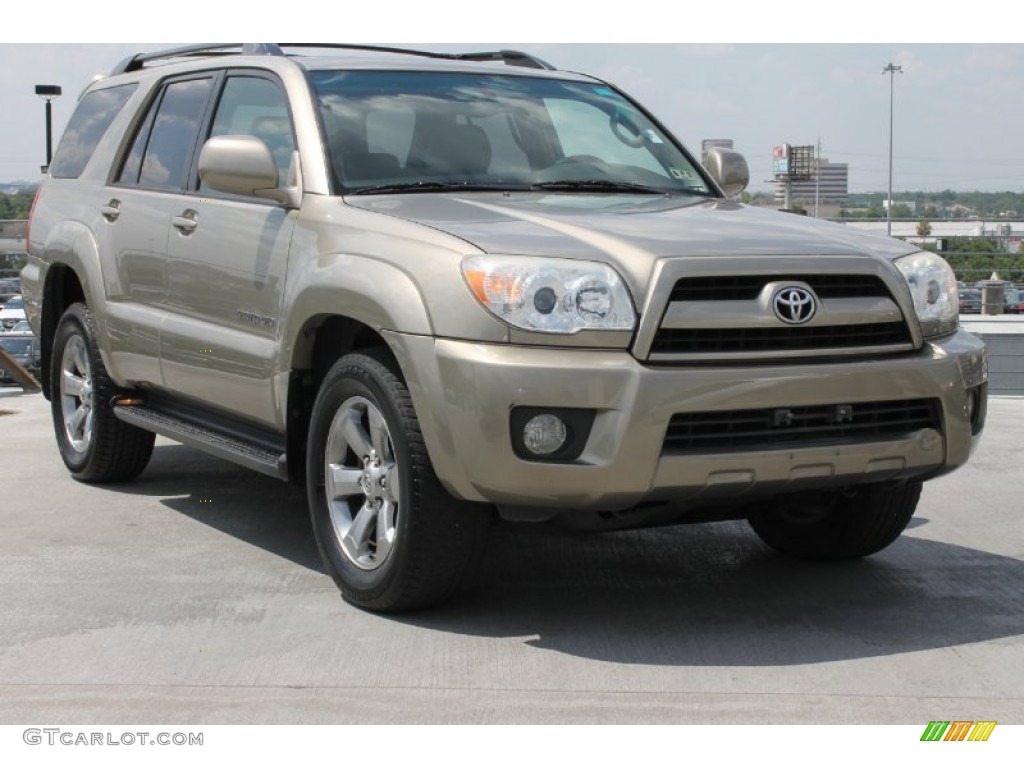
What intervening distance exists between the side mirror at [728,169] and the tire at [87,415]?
2.84 metres

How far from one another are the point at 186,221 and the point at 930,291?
2862 millimetres

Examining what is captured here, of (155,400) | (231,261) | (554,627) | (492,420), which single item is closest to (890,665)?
(554,627)

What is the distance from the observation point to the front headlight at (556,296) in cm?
437

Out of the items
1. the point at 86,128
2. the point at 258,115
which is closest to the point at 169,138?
the point at 258,115

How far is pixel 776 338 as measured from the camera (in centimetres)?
455

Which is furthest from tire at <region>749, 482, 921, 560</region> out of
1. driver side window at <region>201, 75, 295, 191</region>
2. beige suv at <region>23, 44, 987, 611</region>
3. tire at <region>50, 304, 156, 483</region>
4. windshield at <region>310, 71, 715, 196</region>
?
tire at <region>50, 304, 156, 483</region>

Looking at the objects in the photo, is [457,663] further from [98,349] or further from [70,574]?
[98,349]

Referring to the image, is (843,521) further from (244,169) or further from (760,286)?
(244,169)

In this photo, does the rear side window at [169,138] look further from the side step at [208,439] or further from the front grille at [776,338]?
the front grille at [776,338]

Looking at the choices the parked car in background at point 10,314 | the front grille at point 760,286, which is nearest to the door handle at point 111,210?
the front grille at point 760,286

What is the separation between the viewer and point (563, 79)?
255 inches

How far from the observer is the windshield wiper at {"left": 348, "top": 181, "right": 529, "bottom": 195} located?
17.4 ft

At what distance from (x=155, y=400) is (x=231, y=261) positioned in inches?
50.6

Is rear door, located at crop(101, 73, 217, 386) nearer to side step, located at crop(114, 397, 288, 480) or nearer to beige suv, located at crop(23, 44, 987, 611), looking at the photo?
beige suv, located at crop(23, 44, 987, 611)
